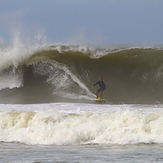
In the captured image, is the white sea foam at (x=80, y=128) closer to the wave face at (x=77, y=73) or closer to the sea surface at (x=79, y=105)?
the sea surface at (x=79, y=105)

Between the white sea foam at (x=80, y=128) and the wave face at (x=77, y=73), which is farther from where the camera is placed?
the wave face at (x=77, y=73)

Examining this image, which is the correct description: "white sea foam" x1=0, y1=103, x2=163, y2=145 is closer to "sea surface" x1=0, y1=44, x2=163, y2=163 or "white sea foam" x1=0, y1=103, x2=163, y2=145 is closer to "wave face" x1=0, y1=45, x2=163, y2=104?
"sea surface" x1=0, y1=44, x2=163, y2=163

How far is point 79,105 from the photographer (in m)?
Answer: 13.4

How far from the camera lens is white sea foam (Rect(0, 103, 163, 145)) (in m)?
8.22

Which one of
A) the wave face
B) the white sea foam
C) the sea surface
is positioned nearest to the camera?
the sea surface

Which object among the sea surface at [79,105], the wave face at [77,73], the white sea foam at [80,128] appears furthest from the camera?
the wave face at [77,73]

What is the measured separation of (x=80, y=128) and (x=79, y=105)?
15.2 ft

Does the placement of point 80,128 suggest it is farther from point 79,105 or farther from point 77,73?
point 77,73

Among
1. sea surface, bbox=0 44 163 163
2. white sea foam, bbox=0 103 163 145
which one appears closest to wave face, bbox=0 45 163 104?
sea surface, bbox=0 44 163 163

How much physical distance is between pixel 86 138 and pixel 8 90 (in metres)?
9.76

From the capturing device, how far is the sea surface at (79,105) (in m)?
7.16

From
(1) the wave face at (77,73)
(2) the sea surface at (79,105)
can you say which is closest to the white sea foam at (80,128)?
(2) the sea surface at (79,105)

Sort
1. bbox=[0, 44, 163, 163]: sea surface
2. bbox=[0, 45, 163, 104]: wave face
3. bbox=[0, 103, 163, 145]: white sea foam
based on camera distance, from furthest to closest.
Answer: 1. bbox=[0, 45, 163, 104]: wave face
2. bbox=[0, 103, 163, 145]: white sea foam
3. bbox=[0, 44, 163, 163]: sea surface

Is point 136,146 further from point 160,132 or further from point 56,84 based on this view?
point 56,84
